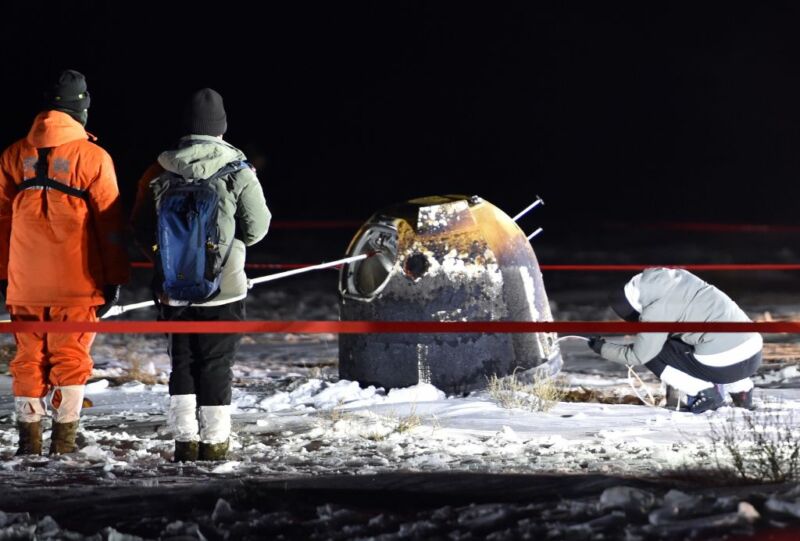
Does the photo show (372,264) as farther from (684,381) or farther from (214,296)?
(214,296)

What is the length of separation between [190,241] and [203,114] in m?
0.64

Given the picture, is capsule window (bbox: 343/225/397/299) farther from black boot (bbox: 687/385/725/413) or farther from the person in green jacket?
the person in green jacket

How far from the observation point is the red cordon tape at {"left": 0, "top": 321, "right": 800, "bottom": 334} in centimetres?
623

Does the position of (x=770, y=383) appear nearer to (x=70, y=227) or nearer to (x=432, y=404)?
(x=432, y=404)

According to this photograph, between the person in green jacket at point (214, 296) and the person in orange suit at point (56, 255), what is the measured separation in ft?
0.91

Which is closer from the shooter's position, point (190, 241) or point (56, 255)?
point (190, 241)

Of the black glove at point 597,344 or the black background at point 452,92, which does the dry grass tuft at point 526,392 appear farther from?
the black background at point 452,92

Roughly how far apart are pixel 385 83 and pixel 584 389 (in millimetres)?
46781

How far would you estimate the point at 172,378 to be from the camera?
6961mm

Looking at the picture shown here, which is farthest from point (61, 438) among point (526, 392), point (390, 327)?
point (526, 392)

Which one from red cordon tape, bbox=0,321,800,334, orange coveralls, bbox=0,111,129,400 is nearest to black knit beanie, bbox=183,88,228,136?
orange coveralls, bbox=0,111,129,400

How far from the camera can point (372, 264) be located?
9.49 m

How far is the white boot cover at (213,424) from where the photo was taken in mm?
6844

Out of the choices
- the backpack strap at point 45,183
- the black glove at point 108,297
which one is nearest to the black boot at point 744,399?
the black glove at point 108,297
